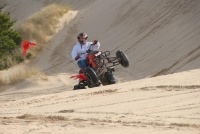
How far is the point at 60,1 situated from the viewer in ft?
130

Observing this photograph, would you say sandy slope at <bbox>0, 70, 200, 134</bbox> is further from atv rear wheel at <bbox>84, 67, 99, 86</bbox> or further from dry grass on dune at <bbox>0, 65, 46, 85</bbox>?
dry grass on dune at <bbox>0, 65, 46, 85</bbox>

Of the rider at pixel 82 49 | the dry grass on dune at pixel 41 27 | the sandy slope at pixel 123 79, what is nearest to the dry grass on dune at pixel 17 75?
the sandy slope at pixel 123 79

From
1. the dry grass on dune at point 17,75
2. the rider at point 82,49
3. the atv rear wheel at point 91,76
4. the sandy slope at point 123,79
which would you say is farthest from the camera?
the dry grass on dune at point 17,75

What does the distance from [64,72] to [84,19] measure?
21.8 feet

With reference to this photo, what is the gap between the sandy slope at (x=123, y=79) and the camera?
7020 mm

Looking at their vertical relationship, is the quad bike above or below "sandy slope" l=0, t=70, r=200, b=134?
above

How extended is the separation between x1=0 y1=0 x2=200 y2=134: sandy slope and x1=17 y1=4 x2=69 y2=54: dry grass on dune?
0.48 meters

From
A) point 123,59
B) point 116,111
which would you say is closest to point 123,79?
point 123,59

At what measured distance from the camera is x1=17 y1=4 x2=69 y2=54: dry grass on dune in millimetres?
27109

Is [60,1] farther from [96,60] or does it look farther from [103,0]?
[96,60]

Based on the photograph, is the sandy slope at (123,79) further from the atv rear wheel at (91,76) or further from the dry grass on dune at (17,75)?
the atv rear wheel at (91,76)

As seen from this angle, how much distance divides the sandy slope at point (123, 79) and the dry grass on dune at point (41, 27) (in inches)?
19.0

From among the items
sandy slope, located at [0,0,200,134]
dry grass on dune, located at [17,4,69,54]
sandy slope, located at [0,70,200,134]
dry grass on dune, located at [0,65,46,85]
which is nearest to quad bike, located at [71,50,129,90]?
sandy slope, located at [0,0,200,134]

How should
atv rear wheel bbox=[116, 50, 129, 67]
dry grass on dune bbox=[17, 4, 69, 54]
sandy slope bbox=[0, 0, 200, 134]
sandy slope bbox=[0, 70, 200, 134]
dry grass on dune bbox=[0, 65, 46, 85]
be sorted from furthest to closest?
dry grass on dune bbox=[17, 4, 69, 54] → dry grass on dune bbox=[0, 65, 46, 85] → atv rear wheel bbox=[116, 50, 129, 67] → sandy slope bbox=[0, 0, 200, 134] → sandy slope bbox=[0, 70, 200, 134]
